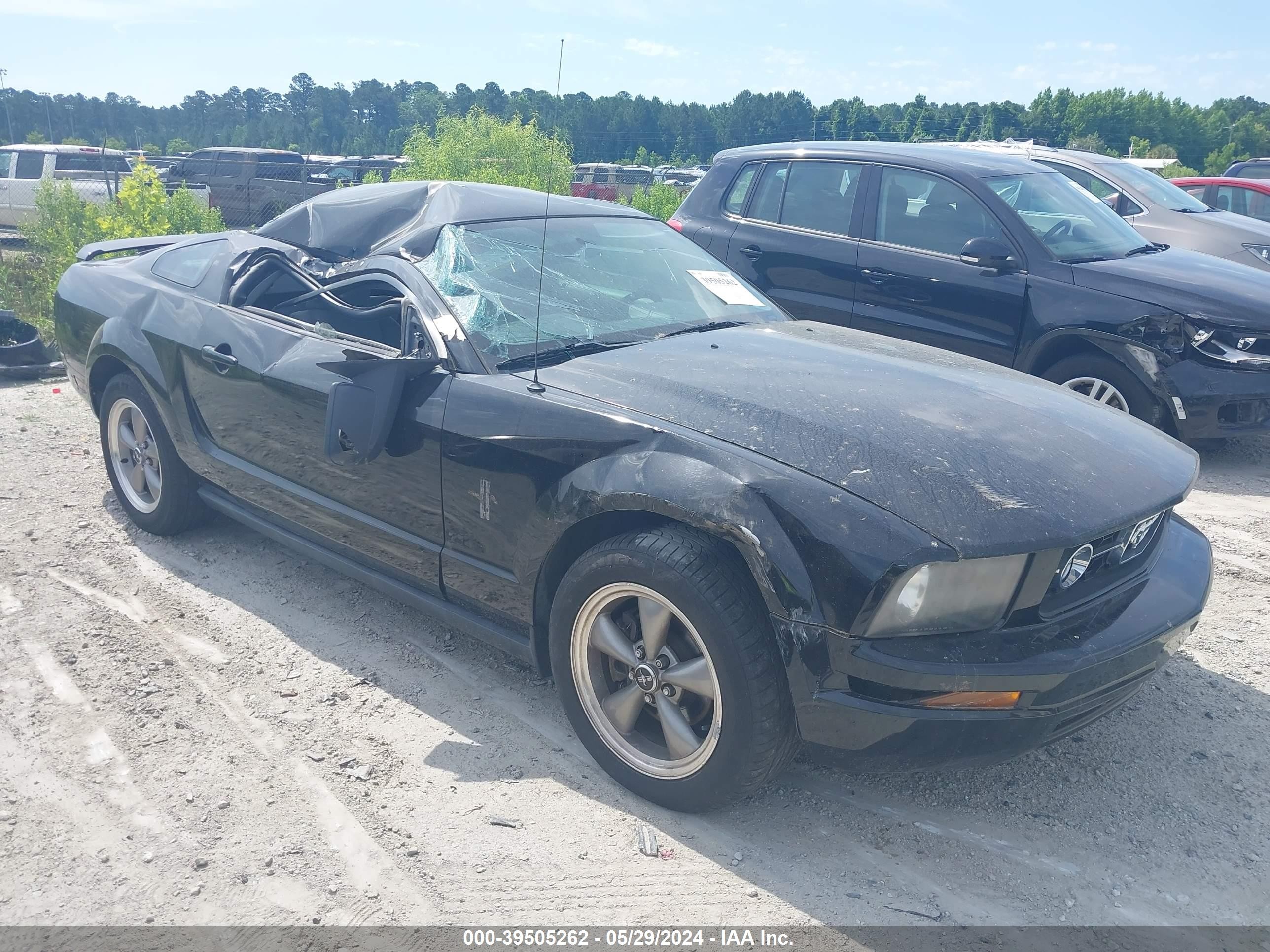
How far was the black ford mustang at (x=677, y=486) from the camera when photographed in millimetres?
2406

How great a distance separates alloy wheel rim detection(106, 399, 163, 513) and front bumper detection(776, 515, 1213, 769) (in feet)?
11.1

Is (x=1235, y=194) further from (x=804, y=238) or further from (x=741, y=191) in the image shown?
(x=804, y=238)

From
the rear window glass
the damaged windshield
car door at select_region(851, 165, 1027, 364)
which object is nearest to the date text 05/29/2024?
the damaged windshield

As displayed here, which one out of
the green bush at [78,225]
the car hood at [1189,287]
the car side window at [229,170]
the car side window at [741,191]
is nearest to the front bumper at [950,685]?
the car hood at [1189,287]

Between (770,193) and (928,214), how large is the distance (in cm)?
120

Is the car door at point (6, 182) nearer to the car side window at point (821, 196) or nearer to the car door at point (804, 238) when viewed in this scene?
the car door at point (804, 238)

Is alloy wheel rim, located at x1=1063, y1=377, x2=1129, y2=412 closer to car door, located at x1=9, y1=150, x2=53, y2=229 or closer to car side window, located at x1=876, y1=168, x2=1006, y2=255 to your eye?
car side window, located at x1=876, y1=168, x2=1006, y2=255

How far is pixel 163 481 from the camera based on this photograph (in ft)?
15.0

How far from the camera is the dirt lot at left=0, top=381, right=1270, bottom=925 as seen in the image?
249cm

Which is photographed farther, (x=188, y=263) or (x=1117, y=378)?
(x=1117, y=378)

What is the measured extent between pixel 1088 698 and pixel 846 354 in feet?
4.66

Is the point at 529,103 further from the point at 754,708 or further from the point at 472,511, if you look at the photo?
the point at 754,708

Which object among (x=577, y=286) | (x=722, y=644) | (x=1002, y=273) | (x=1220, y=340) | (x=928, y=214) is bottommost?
(x=722, y=644)

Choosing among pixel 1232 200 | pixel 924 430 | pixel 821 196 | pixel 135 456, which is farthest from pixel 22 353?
pixel 1232 200
